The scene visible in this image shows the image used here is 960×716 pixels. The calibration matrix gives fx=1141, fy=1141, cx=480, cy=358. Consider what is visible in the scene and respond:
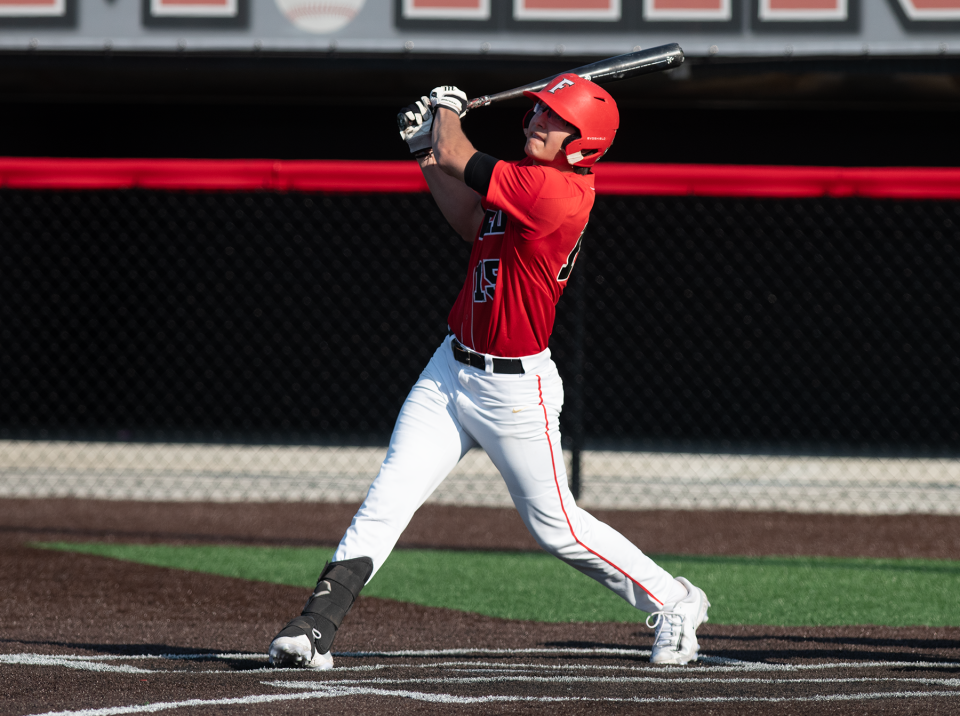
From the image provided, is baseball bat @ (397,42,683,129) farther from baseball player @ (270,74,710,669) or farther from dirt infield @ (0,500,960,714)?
dirt infield @ (0,500,960,714)

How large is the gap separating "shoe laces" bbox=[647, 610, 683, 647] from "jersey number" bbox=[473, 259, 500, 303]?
3.77 feet

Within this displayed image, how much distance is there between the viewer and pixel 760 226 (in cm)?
1216

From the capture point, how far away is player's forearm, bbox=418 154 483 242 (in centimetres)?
376

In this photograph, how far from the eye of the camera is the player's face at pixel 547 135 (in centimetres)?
343

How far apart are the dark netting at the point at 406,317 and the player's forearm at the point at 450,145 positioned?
8.62 meters

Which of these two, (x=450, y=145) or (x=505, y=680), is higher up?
(x=450, y=145)

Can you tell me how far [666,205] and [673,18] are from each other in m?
3.16

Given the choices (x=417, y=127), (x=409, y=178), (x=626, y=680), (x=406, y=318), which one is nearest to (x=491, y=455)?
(x=626, y=680)

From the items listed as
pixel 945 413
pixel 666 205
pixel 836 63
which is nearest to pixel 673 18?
pixel 836 63

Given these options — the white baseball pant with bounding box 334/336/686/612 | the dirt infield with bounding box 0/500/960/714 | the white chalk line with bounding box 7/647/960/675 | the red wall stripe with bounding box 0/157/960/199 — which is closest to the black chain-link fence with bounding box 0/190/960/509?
the red wall stripe with bounding box 0/157/960/199

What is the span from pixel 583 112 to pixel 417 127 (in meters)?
0.54

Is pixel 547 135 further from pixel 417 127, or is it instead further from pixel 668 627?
pixel 668 627

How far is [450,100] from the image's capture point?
11.6 feet

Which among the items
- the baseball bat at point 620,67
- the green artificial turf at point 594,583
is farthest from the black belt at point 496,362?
the green artificial turf at point 594,583
